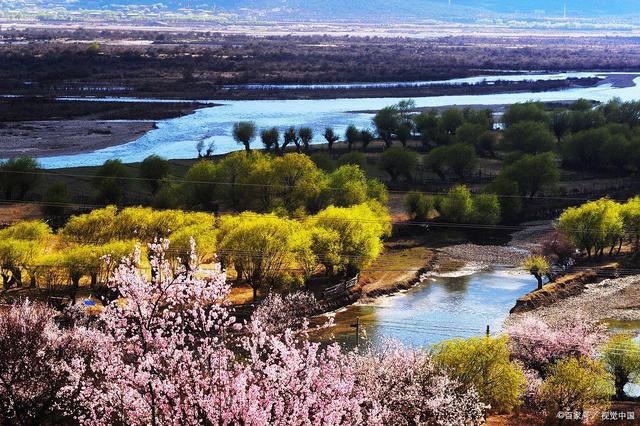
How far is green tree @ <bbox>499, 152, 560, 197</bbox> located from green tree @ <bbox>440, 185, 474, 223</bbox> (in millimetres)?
8027

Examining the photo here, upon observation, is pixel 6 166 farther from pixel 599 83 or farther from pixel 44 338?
pixel 599 83

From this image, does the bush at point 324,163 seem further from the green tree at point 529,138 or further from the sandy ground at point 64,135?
the sandy ground at point 64,135

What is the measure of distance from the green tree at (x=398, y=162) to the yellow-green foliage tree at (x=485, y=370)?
49768 millimetres

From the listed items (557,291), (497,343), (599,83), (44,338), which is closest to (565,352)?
(497,343)

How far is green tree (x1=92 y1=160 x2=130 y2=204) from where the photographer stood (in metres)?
65.2

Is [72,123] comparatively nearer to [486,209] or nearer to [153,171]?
[153,171]

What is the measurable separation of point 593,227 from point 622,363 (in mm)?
22481

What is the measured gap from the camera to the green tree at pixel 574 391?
28.5 metres

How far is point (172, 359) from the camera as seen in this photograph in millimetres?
16766

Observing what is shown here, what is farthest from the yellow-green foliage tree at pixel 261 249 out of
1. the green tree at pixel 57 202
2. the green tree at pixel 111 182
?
the green tree at pixel 111 182

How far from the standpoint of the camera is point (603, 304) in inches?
1852

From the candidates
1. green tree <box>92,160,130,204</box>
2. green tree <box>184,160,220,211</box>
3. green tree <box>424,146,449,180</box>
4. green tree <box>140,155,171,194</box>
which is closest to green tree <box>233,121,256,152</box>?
green tree <box>424,146,449,180</box>

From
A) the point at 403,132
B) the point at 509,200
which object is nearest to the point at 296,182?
the point at 509,200

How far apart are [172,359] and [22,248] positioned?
30.9 metres
